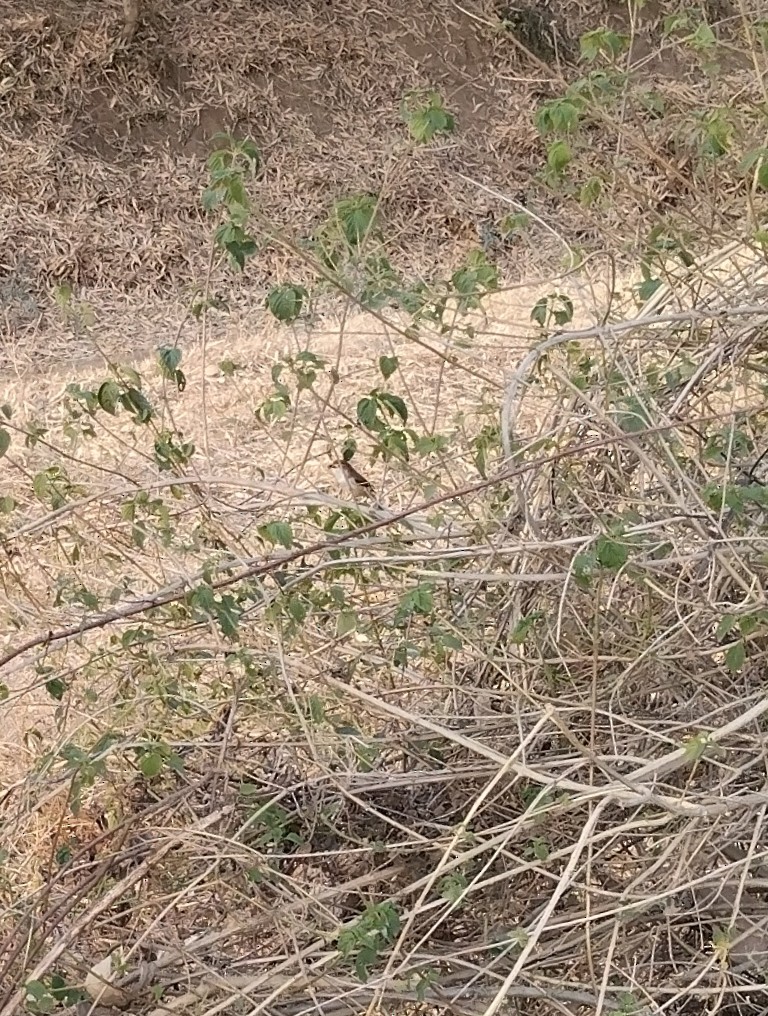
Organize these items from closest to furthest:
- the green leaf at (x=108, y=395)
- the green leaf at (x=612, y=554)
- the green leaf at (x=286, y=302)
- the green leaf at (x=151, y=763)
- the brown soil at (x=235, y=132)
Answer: the green leaf at (x=612, y=554)
the green leaf at (x=151, y=763)
the green leaf at (x=286, y=302)
the green leaf at (x=108, y=395)
the brown soil at (x=235, y=132)

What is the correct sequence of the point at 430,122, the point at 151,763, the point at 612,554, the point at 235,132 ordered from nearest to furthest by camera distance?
the point at 612,554 → the point at 151,763 → the point at 430,122 → the point at 235,132

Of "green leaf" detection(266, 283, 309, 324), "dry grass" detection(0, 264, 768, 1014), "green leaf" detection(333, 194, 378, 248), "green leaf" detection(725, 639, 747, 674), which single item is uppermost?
"green leaf" detection(333, 194, 378, 248)

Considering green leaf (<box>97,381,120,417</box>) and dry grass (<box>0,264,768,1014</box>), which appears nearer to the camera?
dry grass (<box>0,264,768,1014</box>)

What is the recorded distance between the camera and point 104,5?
6309 mm

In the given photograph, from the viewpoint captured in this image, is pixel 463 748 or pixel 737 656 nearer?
pixel 737 656

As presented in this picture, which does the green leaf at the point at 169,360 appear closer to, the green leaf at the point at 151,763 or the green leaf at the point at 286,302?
the green leaf at the point at 286,302

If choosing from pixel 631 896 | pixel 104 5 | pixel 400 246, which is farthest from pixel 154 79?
pixel 631 896

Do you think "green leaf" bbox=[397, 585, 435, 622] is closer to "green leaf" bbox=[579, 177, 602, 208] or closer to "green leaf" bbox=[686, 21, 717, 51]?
"green leaf" bbox=[579, 177, 602, 208]

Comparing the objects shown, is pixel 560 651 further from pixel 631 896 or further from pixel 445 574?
pixel 631 896

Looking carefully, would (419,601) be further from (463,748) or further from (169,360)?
(169,360)

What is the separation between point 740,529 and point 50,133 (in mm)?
A: 5561

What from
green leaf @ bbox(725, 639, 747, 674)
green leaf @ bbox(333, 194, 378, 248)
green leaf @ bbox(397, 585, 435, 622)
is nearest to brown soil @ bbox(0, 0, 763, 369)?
green leaf @ bbox(333, 194, 378, 248)

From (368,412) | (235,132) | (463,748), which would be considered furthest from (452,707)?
(235,132)

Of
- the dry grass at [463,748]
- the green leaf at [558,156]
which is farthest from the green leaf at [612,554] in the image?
the green leaf at [558,156]
